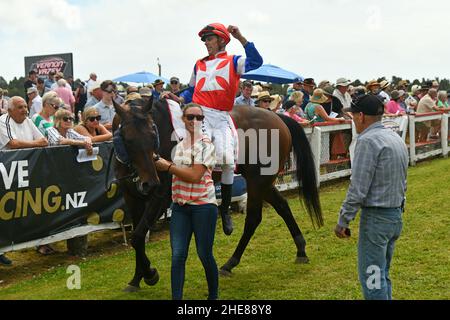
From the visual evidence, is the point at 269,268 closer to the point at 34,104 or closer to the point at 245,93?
the point at 245,93

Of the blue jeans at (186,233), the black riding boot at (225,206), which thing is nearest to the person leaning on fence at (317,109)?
the black riding boot at (225,206)

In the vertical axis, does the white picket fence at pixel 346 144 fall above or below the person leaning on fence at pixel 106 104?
below

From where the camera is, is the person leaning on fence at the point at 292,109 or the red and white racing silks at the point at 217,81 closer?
the red and white racing silks at the point at 217,81

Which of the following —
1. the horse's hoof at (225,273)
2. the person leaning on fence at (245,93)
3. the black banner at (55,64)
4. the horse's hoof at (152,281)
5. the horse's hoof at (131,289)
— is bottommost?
the horse's hoof at (225,273)

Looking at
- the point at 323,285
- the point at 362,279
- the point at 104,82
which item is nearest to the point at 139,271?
the point at 323,285

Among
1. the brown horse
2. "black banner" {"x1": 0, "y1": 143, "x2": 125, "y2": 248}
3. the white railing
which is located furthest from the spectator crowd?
the brown horse

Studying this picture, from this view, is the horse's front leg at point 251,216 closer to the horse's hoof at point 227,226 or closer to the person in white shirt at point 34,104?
the horse's hoof at point 227,226

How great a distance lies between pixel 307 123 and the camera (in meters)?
10.9

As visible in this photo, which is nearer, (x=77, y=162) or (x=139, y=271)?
(x=139, y=271)

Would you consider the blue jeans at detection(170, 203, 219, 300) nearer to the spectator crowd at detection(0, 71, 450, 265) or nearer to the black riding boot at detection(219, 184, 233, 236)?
the black riding boot at detection(219, 184, 233, 236)

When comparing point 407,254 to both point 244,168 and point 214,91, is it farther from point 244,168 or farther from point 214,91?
point 214,91

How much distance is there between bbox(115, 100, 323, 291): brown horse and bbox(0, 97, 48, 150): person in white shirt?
5.75 ft

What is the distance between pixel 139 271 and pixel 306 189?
2609 millimetres

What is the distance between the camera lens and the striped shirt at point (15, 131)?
657cm
